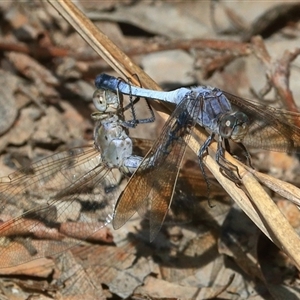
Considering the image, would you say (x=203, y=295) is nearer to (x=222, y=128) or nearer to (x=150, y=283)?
(x=150, y=283)

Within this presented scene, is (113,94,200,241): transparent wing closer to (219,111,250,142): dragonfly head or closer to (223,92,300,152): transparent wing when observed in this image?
(219,111,250,142): dragonfly head

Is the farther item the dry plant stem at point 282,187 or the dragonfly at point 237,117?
the dragonfly at point 237,117

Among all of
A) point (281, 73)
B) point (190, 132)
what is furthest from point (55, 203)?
point (281, 73)

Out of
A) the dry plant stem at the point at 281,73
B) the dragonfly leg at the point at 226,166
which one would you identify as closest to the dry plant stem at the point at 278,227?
the dragonfly leg at the point at 226,166

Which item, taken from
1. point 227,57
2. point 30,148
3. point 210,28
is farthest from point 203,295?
point 210,28

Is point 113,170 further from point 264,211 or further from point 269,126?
point 264,211

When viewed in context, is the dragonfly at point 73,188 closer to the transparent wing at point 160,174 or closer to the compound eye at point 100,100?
the compound eye at point 100,100

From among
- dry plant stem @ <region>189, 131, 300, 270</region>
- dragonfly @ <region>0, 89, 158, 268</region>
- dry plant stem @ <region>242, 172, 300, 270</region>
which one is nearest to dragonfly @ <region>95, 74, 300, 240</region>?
dry plant stem @ <region>189, 131, 300, 270</region>
